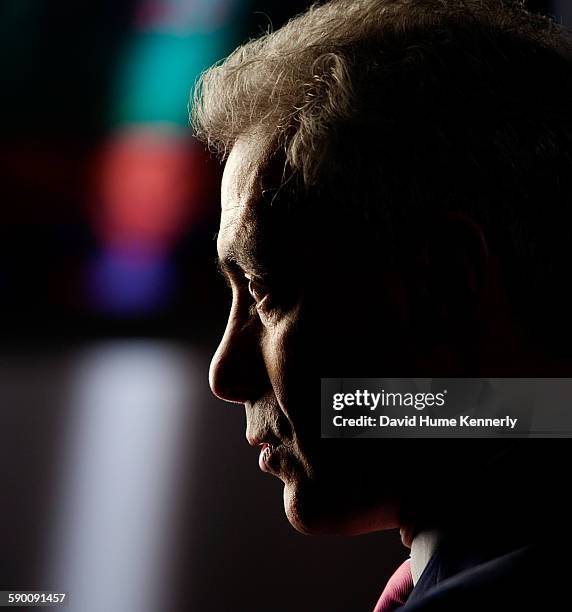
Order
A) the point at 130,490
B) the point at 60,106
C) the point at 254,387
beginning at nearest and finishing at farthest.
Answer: the point at 254,387
the point at 130,490
the point at 60,106

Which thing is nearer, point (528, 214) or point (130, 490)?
point (528, 214)

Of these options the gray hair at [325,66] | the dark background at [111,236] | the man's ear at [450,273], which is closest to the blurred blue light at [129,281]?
the dark background at [111,236]

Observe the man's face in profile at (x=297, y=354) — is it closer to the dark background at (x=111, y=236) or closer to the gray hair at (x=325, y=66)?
the gray hair at (x=325, y=66)

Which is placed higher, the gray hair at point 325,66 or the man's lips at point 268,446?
the gray hair at point 325,66

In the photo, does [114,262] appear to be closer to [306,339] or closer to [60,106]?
[60,106]

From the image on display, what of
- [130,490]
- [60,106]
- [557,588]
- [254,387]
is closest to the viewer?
[557,588]

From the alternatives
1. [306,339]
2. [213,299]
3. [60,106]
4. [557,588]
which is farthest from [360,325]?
[60,106]

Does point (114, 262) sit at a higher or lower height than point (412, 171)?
higher

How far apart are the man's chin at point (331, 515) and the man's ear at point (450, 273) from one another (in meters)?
0.10

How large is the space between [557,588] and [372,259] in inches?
6.7

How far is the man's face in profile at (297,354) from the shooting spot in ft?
1.22

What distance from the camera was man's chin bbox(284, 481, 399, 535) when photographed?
1.23 ft

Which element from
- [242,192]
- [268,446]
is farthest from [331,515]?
[242,192]

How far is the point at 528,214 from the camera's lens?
1.17 feet
